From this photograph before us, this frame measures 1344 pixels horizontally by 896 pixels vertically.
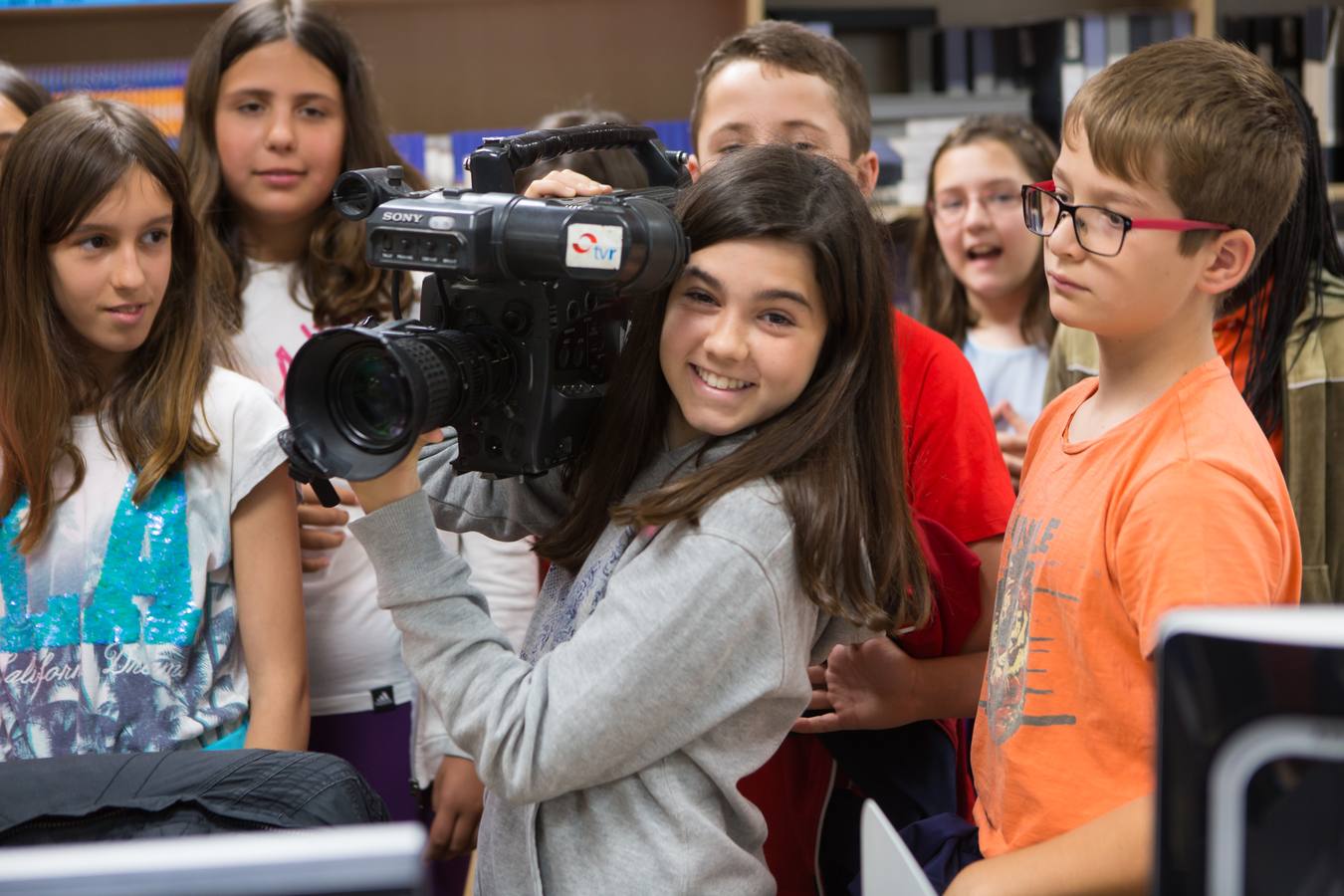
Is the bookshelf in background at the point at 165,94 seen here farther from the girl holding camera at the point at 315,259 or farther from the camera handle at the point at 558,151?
the camera handle at the point at 558,151

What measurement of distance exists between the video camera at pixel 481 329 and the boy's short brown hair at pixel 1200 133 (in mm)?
335

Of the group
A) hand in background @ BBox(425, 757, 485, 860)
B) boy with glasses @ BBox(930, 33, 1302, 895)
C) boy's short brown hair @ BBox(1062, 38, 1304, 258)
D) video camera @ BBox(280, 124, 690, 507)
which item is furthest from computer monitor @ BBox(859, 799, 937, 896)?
hand in background @ BBox(425, 757, 485, 860)

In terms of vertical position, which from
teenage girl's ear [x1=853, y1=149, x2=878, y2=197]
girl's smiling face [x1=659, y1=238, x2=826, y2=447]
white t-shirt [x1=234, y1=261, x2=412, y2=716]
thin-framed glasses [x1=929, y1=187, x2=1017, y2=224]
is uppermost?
teenage girl's ear [x1=853, y1=149, x2=878, y2=197]

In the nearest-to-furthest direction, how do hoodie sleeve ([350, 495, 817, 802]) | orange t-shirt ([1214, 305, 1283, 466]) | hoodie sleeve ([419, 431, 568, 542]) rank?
hoodie sleeve ([350, 495, 817, 802]) < hoodie sleeve ([419, 431, 568, 542]) < orange t-shirt ([1214, 305, 1283, 466])

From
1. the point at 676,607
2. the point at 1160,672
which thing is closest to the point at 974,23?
the point at 676,607

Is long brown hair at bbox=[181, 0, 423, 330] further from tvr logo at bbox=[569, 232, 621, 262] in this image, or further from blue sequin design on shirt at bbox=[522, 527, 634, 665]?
tvr logo at bbox=[569, 232, 621, 262]

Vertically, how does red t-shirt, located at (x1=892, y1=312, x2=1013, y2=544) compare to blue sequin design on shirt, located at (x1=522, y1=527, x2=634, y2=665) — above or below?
above

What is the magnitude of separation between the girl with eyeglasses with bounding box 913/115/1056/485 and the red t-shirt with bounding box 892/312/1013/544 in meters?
0.87

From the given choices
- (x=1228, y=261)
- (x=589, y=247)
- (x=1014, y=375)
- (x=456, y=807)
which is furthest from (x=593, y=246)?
(x=1014, y=375)

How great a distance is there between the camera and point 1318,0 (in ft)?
10.3

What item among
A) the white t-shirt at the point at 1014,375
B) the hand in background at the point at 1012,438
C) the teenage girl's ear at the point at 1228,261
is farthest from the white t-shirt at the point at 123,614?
the white t-shirt at the point at 1014,375

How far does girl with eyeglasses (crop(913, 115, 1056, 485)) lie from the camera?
7.28 ft

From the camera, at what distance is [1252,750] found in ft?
1.61

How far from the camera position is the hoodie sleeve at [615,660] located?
3.12 ft
